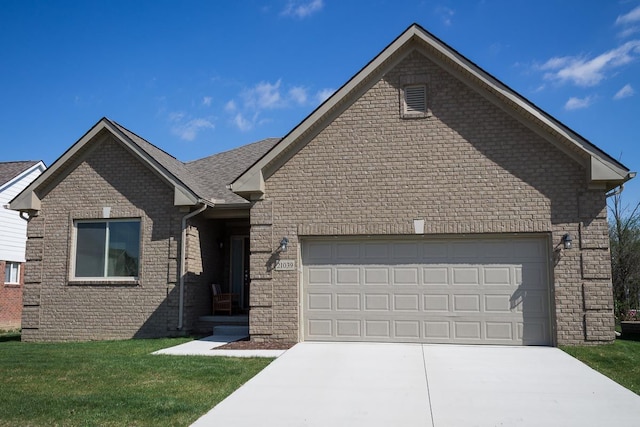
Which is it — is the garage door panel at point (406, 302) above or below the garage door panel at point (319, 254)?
below

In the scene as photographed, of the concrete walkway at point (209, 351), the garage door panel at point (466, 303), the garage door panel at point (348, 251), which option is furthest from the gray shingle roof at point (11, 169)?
the garage door panel at point (466, 303)

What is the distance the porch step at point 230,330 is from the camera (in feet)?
46.1

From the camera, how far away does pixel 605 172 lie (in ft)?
36.2

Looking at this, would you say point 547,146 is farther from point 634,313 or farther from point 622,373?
point 634,313

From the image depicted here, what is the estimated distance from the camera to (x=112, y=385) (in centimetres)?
816

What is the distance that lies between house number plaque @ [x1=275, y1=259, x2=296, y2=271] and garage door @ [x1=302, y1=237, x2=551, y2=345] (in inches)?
13.6

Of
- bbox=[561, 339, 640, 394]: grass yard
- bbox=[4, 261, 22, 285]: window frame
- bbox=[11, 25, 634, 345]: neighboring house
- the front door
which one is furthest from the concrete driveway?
bbox=[4, 261, 22, 285]: window frame

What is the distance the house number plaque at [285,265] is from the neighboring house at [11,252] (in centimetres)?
1514

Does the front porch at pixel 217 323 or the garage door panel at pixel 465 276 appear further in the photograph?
the front porch at pixel 217 323

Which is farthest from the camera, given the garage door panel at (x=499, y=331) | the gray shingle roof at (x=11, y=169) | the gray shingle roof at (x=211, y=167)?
the gray shingle roof at (x=11, y=169)

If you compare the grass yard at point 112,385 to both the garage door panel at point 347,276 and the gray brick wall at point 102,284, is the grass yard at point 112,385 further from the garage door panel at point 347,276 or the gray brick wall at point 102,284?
the garage door panel at point 347,276

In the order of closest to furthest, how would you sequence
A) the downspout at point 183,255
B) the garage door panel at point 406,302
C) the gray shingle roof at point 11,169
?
the garage door panel at point 406,302 < the downspout at point 183,255 < the gray shingle roof at point 11,169

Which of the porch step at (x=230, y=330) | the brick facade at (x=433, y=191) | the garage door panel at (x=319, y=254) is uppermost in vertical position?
the brick facade at (x=433, y=191)

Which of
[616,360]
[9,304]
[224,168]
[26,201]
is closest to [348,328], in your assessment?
[616,360]
